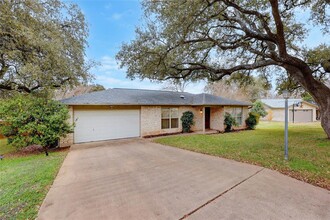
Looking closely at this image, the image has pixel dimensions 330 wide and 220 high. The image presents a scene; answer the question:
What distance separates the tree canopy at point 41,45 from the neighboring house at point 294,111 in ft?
90.3

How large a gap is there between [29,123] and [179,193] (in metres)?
7.51

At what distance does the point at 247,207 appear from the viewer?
3.45 m

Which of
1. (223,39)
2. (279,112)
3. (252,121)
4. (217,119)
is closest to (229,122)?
(217,119)

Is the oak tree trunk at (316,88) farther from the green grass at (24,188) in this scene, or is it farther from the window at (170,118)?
the green grass at (24,188)

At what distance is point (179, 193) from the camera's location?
403cm

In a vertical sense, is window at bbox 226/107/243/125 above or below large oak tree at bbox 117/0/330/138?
below

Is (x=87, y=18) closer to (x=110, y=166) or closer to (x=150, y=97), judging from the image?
(x=150, y=97)

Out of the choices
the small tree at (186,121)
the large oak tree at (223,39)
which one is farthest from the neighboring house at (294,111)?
the small tree at (186,121)

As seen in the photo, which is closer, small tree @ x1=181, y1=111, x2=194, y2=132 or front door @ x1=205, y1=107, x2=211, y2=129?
small tree @ x1=181, y1=111, x2=194, y2=132

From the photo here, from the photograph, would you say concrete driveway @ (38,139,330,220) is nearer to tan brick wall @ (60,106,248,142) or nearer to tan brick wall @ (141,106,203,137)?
tan brick wall @ (60,106,248,142)

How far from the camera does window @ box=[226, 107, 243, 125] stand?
15.8m

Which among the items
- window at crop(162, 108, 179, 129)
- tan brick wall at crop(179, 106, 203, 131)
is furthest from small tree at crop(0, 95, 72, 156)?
tan brick wall at crop(179, 106, 203, 131)

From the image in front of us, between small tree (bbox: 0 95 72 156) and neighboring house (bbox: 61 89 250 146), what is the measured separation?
153 centimetres

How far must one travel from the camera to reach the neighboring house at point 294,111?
86.0 ft
